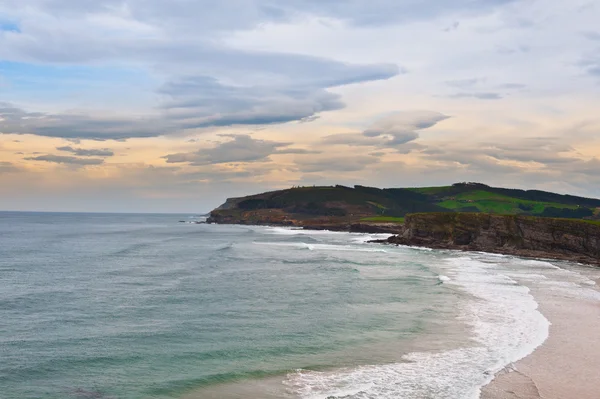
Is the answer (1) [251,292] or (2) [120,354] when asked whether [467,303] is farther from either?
(2) [120,354]

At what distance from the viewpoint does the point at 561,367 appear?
23.2m

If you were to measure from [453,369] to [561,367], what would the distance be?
497cm

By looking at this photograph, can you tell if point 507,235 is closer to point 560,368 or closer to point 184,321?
point 560,368

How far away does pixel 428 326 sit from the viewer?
31094mm

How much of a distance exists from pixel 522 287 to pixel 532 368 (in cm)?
2703

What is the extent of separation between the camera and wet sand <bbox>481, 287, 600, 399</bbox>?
19875mm

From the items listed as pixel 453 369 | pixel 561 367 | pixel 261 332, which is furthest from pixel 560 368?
pixel 261 332

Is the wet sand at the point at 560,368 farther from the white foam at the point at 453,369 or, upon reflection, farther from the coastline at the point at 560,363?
the white foam at the point at 453,369

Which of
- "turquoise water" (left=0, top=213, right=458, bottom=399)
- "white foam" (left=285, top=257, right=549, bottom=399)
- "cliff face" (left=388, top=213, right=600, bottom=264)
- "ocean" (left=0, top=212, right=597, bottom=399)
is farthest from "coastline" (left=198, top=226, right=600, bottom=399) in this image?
"cliff face" (left=388, top=213, right=600, bottom=264)

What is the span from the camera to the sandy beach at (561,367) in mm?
19906

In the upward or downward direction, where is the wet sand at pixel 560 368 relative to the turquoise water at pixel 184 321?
upward

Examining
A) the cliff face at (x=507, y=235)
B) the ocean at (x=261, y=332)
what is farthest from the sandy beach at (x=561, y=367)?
the cliff face at (x=507, y=235)

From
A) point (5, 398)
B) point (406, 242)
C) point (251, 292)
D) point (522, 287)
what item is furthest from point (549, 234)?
point (5, 398)

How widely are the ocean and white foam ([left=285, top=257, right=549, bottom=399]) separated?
0.08 meters
